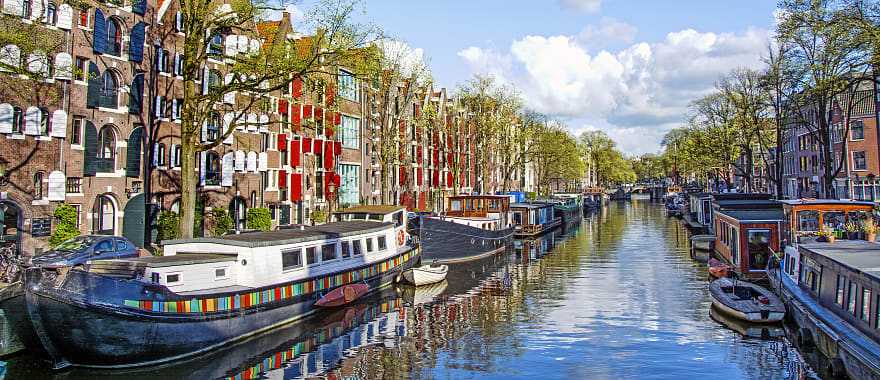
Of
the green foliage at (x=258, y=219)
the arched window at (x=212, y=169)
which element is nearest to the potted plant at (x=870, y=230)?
the green foliage at (x=258, y=219)

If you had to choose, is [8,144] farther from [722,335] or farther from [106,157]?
[722,335]

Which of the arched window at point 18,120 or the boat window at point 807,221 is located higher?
the arched window at point 18,120

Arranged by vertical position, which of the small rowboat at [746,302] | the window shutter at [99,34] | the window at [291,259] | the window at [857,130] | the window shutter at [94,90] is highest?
the window shutter at [99,34]

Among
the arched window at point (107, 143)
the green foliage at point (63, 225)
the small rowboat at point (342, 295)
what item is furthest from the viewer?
the arched window at point (107, 143)

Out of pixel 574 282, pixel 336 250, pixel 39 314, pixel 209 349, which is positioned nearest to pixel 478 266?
pixel 574 282

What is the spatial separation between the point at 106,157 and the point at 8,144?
17.5 ft

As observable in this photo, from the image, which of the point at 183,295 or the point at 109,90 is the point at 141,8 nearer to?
the point at 109,90

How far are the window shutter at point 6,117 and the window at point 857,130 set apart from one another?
70.1m

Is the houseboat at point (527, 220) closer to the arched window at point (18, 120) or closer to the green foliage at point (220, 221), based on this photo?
the green foliage at point (220, 221)

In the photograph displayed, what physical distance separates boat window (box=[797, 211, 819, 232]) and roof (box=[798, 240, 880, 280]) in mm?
6210

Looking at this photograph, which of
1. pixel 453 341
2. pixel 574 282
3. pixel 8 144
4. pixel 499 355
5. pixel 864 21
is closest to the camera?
pixel 499 355

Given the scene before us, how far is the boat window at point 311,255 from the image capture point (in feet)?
78.2

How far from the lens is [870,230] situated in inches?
1020

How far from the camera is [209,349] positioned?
1881 centimetres
